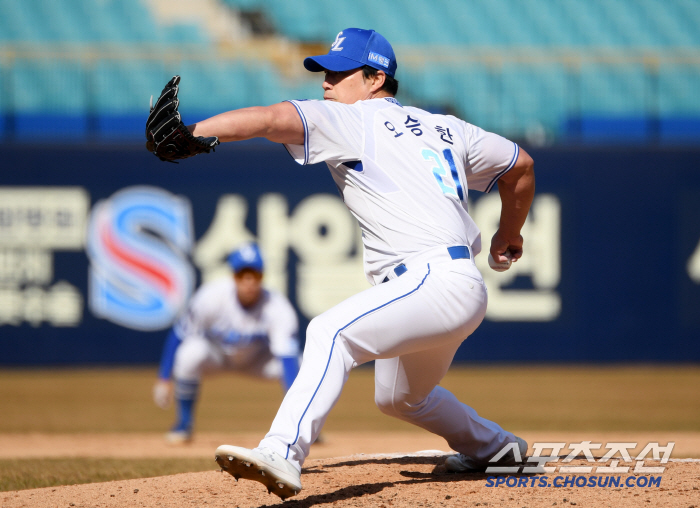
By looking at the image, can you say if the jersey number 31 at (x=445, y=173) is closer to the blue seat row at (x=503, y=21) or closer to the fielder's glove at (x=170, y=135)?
the fielder's glove at (x=170, y=135)

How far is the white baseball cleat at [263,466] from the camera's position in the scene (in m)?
2.25

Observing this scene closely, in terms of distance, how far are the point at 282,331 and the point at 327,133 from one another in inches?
139

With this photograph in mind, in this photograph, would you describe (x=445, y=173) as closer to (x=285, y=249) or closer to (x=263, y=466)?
(x=263, y=466)

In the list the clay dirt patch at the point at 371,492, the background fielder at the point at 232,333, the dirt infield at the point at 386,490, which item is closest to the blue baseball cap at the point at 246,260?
the background fielder at the point at 232,333

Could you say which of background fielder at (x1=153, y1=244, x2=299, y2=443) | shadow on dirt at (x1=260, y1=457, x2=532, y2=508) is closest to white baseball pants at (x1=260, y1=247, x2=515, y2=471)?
shadow on dirt at (x1=260, y1=457, x2=532, y2=508)

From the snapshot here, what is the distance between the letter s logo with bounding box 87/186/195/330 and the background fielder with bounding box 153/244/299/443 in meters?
3.56

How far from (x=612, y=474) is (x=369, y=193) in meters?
1.45

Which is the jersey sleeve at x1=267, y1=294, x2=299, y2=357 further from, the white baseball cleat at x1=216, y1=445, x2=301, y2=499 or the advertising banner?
the advertising banner

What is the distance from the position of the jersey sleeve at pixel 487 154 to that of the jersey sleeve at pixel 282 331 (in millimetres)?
3060

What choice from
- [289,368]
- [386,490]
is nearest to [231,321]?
[289,368]

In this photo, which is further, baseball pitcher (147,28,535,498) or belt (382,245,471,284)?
belt (382,245,471,284)

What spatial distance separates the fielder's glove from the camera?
2342 millimetres

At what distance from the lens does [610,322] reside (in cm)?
1002

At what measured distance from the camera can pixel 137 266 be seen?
9.65 metres
